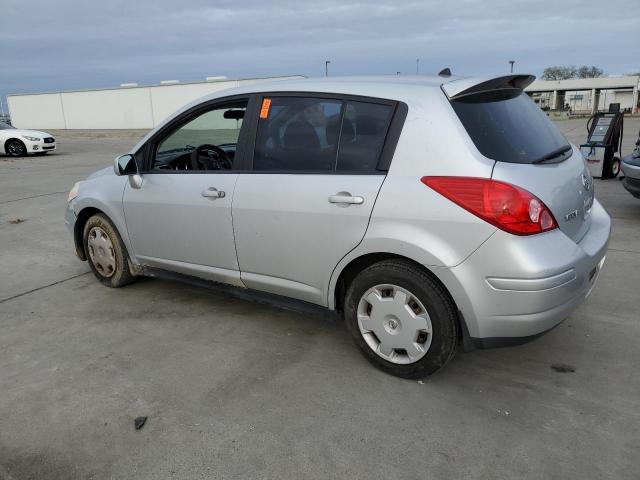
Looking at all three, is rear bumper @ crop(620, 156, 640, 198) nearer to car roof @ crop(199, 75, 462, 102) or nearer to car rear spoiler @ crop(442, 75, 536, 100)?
car rear spoiler @ crop(442, 75, 536, 100)

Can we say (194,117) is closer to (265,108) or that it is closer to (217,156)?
(217,156)

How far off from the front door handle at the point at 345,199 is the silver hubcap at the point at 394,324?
1.61 feet

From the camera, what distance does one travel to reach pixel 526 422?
8.76 ft

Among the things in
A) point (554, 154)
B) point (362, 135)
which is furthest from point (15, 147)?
point (554, 154)

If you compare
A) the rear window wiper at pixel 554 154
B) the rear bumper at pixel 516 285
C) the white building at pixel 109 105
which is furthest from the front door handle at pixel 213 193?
the white building at pixel 109 105

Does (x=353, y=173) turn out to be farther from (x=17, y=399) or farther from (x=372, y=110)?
(x=17, y=399)

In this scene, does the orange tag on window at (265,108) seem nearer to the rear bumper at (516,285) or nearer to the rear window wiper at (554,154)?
the rear bumper at (516,285)

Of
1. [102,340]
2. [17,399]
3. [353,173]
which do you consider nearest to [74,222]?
[102,340]

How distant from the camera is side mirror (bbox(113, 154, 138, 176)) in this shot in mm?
4016

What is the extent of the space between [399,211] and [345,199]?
0.33 meters

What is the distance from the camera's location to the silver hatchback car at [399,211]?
2625 millimetres

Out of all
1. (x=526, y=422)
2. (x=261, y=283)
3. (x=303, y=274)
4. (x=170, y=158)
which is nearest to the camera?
(x=526, y=422)

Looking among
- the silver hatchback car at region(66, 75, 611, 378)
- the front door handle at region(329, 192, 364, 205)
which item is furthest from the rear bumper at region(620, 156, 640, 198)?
the front door handle at region(329, 192, 364, 205)

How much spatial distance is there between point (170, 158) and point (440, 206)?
2421 millimetres
